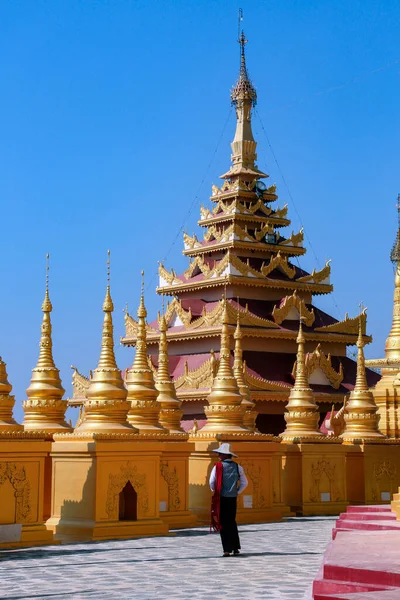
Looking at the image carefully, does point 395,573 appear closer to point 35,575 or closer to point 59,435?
point 35,575

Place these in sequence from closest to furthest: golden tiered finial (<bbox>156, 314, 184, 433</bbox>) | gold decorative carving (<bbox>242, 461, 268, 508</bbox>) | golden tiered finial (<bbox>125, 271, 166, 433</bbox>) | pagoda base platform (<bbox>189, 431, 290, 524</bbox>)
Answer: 1. golden tiered finial (<bbox>125, 271, 166, 433</bbox>)
2. pagoda base platform (<bbox>189, 431, 290, 524</bbox>)
3. gold decorative carving (<bbox>242, 461, 268, 508</bbox>)
4. golden tiered finial (<bbox>156, 314, 184, 433</bbox>)

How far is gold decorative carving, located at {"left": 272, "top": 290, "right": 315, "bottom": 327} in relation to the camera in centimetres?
3891

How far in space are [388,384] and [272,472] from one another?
366 inches

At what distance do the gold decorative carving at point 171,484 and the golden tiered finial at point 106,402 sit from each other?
1.81m

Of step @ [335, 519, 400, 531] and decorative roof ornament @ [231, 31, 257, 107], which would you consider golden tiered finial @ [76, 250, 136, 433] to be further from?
decorative roof ornament @ [231, 31, 257, 107]

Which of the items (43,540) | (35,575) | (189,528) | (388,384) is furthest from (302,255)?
(35,575)

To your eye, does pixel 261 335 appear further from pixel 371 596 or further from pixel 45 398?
pixel 371 596

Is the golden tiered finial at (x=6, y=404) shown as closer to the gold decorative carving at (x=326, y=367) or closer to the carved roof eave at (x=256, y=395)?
the carved roof eave at (x=256, y=395)

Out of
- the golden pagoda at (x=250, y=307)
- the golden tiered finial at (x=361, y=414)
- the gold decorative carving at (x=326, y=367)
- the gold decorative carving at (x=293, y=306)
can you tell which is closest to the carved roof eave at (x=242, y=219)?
the golden pagoda at (x=250, y=307)

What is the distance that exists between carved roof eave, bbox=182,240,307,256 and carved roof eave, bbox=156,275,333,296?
4.90ft

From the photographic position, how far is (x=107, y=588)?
11.1m

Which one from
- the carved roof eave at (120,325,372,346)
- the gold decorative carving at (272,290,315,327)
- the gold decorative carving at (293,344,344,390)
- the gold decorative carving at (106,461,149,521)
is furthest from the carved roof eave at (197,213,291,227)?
the gold decorative carving at (106,461,149,521)

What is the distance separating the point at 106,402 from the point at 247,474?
405 cm

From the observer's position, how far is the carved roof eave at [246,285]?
38.7 meters
